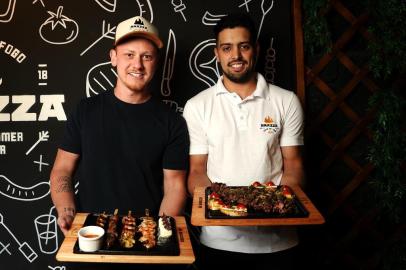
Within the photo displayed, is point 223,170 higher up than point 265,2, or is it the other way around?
point 265,2

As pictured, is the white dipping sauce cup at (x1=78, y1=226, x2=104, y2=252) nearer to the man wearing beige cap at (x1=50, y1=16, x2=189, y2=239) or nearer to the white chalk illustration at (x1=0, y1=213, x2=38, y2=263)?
the man wearing beige cap at (x1=50, y1=16, x2=189, y2=239)

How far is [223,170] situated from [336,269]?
107cm

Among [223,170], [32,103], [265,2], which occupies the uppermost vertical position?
[265,2]

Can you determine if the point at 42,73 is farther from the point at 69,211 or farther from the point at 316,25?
the point at 316,25

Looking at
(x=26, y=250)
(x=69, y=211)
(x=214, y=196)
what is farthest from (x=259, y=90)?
(x=26, y=250)

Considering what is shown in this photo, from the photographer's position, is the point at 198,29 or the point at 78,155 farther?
the point at 198,29

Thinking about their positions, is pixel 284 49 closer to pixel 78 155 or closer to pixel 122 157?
pixel 122 157

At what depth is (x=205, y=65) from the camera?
244 centimetres

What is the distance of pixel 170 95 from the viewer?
2457 mm

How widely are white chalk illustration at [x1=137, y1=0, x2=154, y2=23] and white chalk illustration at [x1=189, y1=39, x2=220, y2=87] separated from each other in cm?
32

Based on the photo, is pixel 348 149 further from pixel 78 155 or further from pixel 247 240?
pixel 78 155

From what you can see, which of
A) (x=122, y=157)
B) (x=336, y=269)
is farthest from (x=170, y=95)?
(x=336, y=269)

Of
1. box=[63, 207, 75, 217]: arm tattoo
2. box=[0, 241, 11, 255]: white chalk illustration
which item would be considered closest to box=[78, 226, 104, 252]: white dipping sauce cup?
box=[63, 207, 75, 217]: arm tattoo

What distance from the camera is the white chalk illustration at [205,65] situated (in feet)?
7.96
